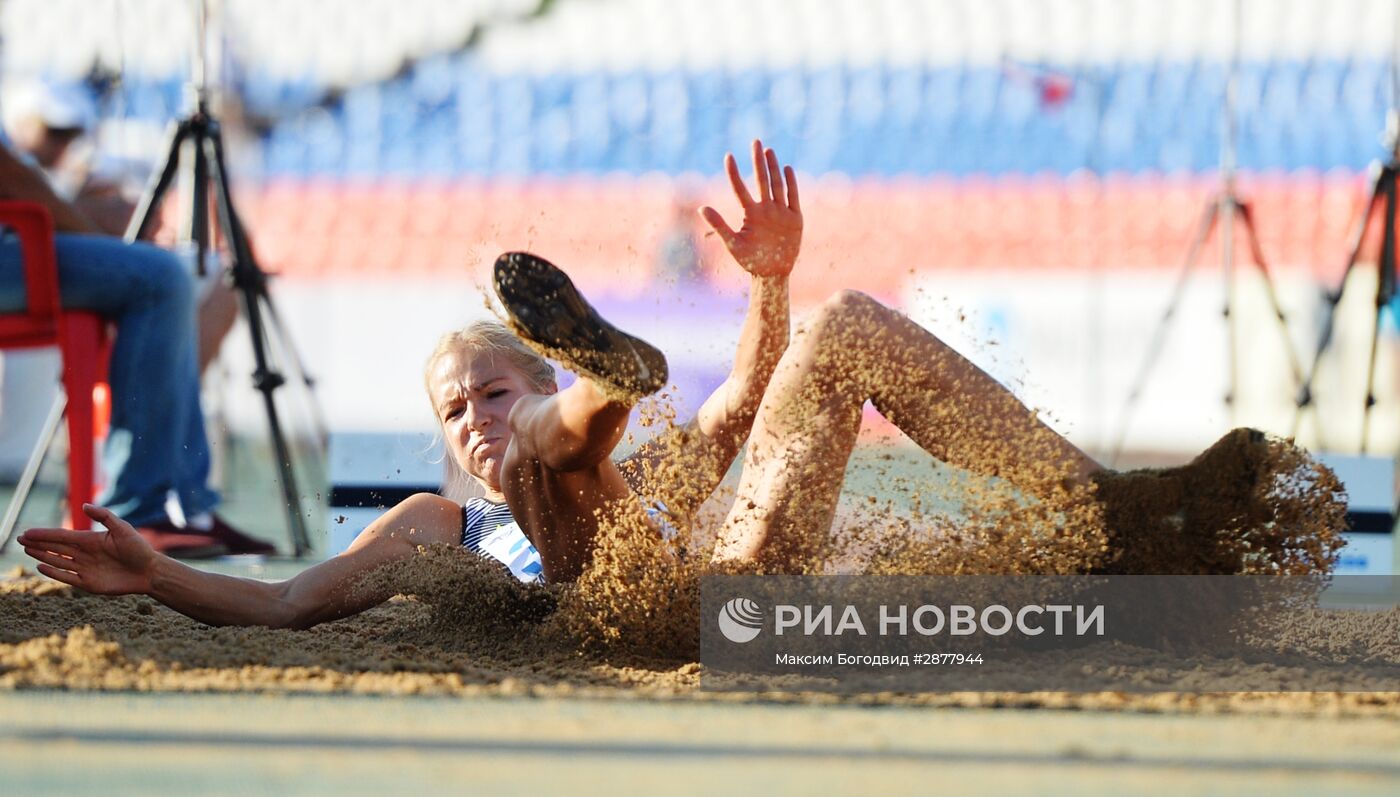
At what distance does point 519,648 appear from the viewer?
9.94 ft

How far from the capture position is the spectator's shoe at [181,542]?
4.64m

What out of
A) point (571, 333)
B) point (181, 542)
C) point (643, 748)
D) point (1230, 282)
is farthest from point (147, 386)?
point (1230, 282)

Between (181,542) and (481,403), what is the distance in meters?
1.76

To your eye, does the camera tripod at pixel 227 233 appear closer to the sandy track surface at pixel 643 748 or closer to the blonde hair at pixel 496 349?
the blonde hair at pixel 496 349

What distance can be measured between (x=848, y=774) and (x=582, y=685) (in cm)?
85

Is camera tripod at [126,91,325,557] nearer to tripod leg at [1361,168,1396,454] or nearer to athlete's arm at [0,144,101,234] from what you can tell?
athlete's arm at [0,144,101,234]

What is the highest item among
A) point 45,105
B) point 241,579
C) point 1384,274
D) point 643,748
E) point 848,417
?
point 45,105

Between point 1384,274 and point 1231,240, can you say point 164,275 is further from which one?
point 1384,274

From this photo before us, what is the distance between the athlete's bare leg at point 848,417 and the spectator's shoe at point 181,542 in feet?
7.53

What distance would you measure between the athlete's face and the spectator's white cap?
3.16 metres

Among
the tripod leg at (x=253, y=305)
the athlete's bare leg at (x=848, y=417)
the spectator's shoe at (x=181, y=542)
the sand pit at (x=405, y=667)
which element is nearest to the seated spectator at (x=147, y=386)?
the spectator's shoe at (x=181, y=542)

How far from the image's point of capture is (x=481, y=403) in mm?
3328

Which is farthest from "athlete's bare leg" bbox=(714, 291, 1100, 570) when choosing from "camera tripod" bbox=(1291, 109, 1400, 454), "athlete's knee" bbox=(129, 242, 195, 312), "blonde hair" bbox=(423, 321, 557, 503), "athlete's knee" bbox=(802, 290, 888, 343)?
"camera tripod" bbox=(1291, 109, 1400, 454)

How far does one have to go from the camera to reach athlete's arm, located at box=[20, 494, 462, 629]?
3064mm
